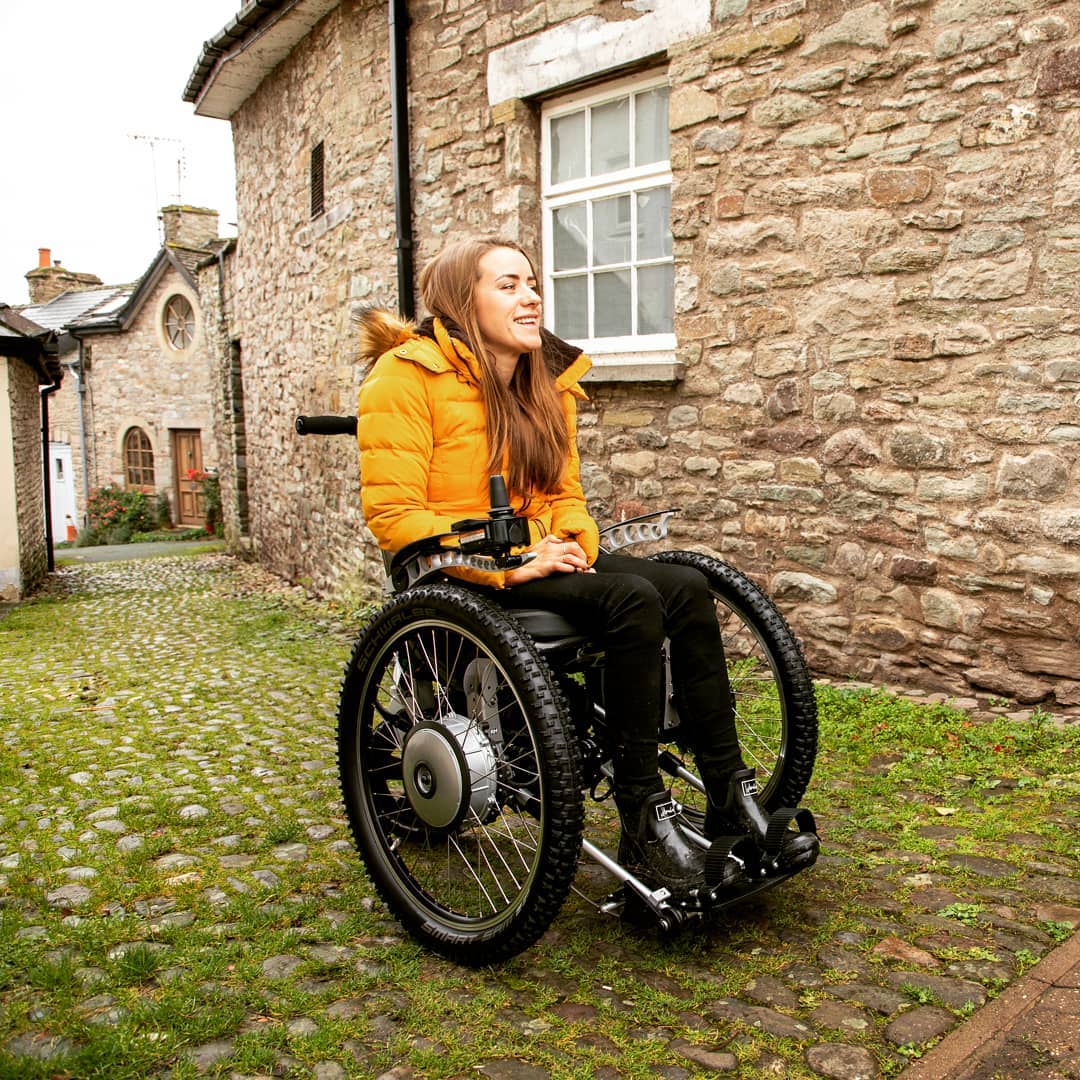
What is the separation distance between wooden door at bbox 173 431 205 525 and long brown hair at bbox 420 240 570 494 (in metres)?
23.5

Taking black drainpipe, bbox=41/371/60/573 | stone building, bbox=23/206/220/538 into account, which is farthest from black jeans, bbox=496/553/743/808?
stone building, bbox=23/206/220/538

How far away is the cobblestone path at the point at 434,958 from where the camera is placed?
7.14 ft

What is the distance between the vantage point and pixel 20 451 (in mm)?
12094

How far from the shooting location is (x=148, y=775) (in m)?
4.30

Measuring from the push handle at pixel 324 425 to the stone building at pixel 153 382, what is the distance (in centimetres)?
2246

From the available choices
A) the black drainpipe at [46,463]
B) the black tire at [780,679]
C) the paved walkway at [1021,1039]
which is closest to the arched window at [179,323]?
the black drainpipe at [46,463]

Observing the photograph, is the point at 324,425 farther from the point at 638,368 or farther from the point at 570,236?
the point at 570,236

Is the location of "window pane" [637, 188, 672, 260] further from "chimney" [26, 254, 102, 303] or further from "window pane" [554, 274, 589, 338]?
"chimney" [26, 254, 102, 303]

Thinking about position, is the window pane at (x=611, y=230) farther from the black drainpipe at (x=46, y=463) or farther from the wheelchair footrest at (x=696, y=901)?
the black drainpipe at (x=46, y=463)

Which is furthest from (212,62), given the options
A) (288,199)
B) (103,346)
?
(103,346)

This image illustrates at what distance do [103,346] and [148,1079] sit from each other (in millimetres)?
27009

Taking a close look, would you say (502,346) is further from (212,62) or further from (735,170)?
(212,62)

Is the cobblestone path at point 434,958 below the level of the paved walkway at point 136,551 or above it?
above

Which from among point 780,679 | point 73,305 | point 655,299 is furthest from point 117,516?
point 780,679
